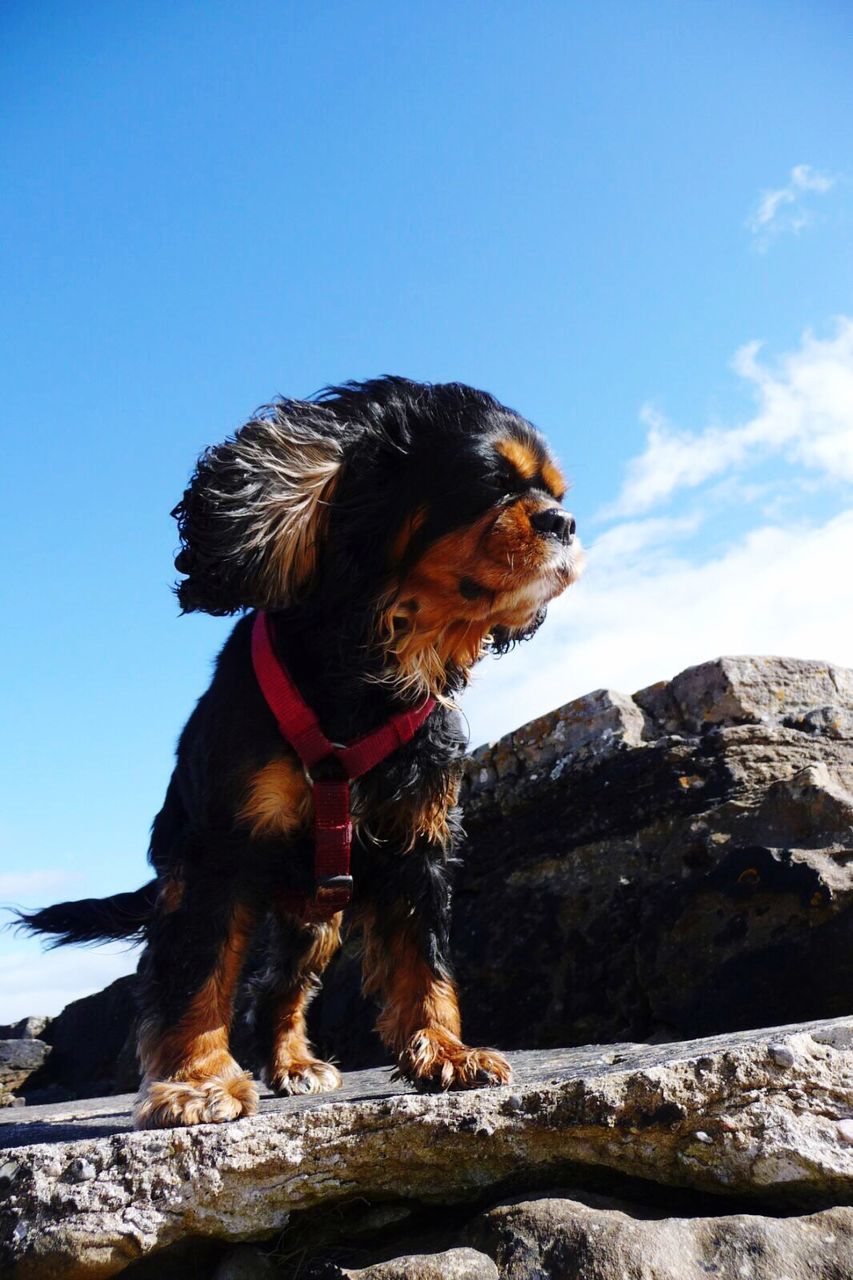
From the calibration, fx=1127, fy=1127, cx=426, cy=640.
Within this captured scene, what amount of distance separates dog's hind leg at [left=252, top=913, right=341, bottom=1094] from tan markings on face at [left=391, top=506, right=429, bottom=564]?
154 centimetres

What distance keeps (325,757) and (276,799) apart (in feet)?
0.65

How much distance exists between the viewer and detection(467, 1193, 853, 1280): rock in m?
2.23

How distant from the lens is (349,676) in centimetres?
362

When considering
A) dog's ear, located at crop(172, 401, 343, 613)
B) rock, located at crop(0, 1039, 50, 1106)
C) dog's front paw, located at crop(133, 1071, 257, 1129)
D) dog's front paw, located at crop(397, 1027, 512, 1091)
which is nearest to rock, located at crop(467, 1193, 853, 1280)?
dog's front paw, located at crop(397, 1027, 512, 1091)

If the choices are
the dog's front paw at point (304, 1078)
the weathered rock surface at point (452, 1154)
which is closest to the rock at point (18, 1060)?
the dog's front paw at point (304, 1078)

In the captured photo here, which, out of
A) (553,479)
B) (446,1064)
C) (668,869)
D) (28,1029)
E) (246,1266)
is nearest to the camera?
(246,1266)

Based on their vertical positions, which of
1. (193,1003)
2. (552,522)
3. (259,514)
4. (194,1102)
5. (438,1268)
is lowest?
(438,1268)

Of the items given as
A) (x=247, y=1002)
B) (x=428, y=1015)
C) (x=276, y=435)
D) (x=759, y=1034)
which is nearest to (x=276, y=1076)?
(x=247, y=1002)

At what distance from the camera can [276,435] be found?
3799 millimetres

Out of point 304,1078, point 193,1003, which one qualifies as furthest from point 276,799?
point 304,1078

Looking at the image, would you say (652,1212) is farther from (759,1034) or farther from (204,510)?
(204,510)

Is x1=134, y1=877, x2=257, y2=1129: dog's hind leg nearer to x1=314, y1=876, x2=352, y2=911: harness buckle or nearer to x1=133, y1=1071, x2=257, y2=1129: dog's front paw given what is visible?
x1=133, y1=1071, x2=257, y2=1129: dog's front paw

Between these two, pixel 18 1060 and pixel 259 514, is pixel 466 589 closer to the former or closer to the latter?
pixel 259 514

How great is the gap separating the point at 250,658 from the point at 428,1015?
1289 millimetres
